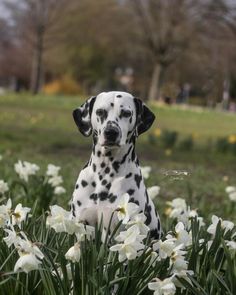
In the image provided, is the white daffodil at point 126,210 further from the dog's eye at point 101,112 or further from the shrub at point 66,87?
the shrub at point 66,87

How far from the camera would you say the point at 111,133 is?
9.22 feet

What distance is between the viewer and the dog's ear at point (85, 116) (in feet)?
10.0

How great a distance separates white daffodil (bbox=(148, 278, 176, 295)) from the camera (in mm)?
2268

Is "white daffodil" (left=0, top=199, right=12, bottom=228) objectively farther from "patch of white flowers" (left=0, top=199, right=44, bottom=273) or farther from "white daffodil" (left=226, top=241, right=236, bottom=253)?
"white daffodil" (left=226, top=241, right=236, bottom=253)

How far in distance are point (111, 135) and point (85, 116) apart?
0.32 meters

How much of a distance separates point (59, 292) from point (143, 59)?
48941 mm

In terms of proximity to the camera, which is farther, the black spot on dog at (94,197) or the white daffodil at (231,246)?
the black spot on dog at (94,197)

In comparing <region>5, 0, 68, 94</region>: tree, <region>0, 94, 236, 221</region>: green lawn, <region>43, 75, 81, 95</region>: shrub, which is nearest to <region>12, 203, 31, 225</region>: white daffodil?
<region>0, 94, 236, 221</region>: green lawn

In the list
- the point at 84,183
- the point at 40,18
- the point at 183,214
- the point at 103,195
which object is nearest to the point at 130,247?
the point at 103,195

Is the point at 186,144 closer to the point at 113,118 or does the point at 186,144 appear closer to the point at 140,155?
the point at 140,155

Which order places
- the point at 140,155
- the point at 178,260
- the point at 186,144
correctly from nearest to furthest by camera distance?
1. the point at 178,260
2. the point at 140,155
3. the point at 186,144

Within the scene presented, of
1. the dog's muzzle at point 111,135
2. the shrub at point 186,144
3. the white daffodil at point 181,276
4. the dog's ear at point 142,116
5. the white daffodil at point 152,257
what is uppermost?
the dog's ear at point 142,116

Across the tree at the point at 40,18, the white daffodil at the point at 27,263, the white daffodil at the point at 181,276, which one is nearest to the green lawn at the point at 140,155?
the white daffodil at the point at 181,276

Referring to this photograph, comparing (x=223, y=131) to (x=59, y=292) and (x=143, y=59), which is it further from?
(x=143, y=59)
